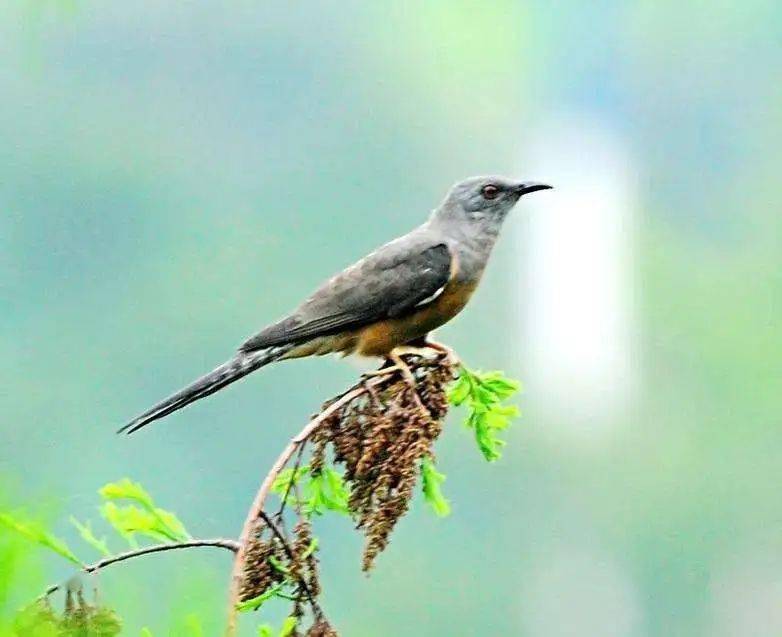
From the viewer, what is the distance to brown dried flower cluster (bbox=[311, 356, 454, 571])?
944mm

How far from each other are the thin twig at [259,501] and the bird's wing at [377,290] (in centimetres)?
70

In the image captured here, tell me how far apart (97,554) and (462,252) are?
4.24 feet

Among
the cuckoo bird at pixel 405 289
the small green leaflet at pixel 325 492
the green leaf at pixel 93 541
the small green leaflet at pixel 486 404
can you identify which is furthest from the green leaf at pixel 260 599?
the cuckoo bird at pixel 405 289

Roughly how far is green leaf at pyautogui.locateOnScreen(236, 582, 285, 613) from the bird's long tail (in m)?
0.34

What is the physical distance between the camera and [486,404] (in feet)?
4.20

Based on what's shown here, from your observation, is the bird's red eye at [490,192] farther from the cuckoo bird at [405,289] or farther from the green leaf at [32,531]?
the green leaf at [32,531]

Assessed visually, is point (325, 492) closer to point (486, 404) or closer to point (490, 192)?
point (486, 404)

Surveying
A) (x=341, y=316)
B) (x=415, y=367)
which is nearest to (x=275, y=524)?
(x=415, y=367)

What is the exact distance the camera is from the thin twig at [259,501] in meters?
0.61

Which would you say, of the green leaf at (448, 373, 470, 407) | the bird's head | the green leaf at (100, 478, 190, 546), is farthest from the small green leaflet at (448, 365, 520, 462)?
the bird's head

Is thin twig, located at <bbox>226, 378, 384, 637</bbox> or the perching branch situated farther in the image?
the perching branch

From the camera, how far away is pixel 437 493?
3.82 feet

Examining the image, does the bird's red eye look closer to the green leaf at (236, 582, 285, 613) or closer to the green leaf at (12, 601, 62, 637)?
the green leaf at (236, 582, 285, 613)

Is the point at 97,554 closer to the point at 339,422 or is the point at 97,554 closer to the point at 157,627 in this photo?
the point at 157,627
